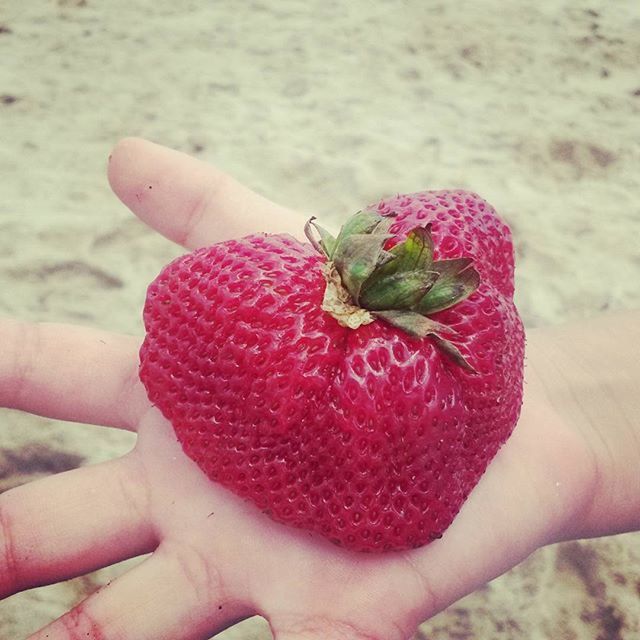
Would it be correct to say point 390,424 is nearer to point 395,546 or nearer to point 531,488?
point 395,546

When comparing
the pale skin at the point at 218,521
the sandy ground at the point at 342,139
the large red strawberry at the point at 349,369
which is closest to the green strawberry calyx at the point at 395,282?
the large red strawberry at the point at 349,369

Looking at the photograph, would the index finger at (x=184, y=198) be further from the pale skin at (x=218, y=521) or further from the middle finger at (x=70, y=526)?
the middle finger at (x=70, y=526)

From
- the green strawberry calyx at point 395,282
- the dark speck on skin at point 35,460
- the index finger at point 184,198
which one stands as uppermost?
the green strawberry calyx at point 395,282

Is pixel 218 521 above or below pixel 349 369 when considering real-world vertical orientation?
below

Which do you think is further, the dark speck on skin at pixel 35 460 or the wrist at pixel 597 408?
the dark speck on skin at pixel 35 460

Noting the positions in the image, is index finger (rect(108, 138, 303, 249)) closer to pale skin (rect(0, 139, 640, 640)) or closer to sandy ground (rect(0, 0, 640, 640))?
pale skin (rect(0, 139, 640, 640))

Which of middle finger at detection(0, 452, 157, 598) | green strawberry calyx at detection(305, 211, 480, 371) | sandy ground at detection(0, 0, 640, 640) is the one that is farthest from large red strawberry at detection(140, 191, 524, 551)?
sandy ground at detection(0, 0, 640, 640)

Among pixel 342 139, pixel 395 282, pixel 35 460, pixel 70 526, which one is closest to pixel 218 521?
pixel 70 526

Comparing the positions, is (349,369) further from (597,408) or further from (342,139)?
(342,139)
